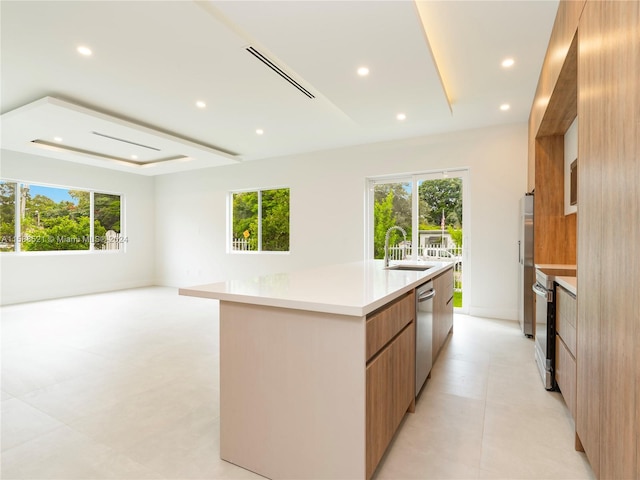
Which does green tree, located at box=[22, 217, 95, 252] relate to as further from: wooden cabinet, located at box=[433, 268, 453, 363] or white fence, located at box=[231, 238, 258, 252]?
wooden cabinet, located at box=[433, 268, 453, 363]

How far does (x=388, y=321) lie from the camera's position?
1604mm

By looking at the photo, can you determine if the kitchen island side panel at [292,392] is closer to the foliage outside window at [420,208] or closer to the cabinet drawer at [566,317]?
the cabinet drawer at [566,317]

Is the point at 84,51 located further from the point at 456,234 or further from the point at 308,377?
the point at 456,234

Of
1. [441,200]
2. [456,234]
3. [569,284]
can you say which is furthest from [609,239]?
[441,200]

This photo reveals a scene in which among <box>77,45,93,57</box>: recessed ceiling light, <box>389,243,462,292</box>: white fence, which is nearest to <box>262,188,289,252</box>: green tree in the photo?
<box>389,243,462,292</box>: white fence

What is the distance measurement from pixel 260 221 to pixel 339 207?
2.00 metres

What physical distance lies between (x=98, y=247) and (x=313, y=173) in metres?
5.12

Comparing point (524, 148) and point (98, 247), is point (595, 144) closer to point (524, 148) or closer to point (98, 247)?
point (524, 148)

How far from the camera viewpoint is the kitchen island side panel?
1.35 meters

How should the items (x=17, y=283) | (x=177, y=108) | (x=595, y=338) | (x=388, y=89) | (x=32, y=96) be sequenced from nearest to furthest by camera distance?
1. (x=595, y=338)
2. (x=388, y=89)
3. (x=32, y=96)
4. (x=177, y=108)
5. (x=17, y=283)

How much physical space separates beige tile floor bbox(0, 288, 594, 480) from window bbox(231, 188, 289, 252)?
3.23 m

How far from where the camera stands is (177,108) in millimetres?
4125

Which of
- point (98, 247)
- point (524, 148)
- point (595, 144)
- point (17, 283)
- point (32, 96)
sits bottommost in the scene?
point (17, 283)

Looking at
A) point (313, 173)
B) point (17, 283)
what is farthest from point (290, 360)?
point (17, 283)
